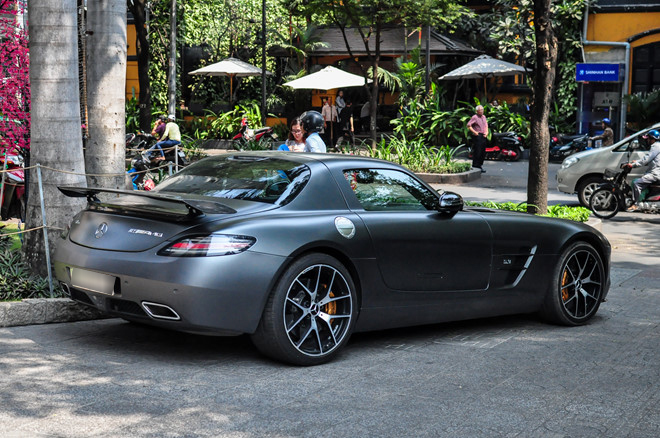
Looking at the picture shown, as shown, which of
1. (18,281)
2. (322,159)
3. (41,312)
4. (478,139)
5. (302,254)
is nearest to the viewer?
(302,254)

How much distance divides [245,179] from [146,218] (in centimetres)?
86

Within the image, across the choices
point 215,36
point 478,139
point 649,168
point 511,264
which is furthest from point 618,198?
point 215,36

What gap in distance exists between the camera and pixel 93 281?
5.63 metres

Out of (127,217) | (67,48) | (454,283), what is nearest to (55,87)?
(67,48)

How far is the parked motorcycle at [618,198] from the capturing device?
16047 millimetres

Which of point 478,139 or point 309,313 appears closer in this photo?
point 309,313

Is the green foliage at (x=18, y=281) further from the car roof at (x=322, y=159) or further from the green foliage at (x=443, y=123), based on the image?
the green foliage at (x=443, y=123)

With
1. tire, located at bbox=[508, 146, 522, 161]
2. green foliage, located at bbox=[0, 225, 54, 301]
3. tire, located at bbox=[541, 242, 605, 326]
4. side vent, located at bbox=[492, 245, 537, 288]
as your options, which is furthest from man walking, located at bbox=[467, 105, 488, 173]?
green foliage, located at bbox=[0, 225, 54, 301]

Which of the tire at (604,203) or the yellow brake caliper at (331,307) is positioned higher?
the yellow brake caliper at (331,307)

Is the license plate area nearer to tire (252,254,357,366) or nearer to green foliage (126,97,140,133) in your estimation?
tire (252,254,357,366)

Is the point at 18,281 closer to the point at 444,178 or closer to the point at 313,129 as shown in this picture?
the point at 313,129

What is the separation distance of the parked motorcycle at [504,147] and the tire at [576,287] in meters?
19.0

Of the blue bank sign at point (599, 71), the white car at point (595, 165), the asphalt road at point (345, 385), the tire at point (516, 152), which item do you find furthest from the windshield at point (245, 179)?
the blue bank sign at point (599, 71)

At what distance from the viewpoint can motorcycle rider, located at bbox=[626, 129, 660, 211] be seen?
52.0 ft
